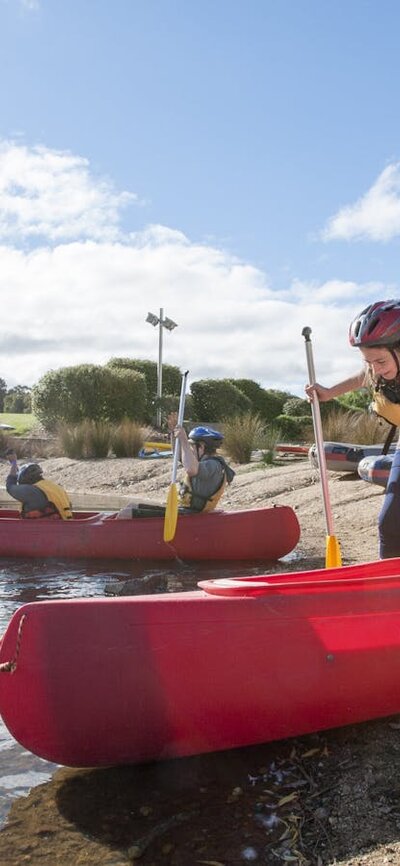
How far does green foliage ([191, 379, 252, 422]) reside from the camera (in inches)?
853

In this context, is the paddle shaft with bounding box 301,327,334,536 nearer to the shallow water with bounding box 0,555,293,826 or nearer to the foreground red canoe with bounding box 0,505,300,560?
the shallow water with bounding box 0,555,293,826

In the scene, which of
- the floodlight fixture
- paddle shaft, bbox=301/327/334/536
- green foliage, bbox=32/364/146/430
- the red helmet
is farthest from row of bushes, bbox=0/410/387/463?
the red helmet

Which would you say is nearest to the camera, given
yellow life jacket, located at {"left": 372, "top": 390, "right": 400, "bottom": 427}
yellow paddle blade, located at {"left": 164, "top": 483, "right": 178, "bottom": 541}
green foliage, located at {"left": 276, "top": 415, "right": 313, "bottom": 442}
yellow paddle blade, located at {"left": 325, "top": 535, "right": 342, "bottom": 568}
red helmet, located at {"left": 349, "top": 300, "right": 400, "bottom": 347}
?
red helmet, located at {"left": 349, "top": 300, "right": 400, "bottom": 347}

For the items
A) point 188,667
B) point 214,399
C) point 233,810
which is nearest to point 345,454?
point 188,667

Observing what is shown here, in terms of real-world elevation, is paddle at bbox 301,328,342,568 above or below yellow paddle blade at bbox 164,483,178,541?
above

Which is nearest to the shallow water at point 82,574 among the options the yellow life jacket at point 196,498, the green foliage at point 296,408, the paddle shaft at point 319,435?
the yellow life jacket at point 196,498

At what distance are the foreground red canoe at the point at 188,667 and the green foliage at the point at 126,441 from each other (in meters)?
13.4

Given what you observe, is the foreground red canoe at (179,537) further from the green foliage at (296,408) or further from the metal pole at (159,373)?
the green foliage at (296,408)

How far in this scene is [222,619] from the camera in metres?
3.05

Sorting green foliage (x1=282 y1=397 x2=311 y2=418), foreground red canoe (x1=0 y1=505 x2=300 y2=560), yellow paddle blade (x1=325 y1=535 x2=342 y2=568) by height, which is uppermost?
green foliage (x1=282 y1=397 x2=311 y2=418)

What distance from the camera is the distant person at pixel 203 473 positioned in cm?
800

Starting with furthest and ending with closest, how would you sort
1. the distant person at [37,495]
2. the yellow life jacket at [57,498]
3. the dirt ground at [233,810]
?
the yellow life jacket at [57,498] → the distant person at [37,495] → the dirt ground at [233,810]

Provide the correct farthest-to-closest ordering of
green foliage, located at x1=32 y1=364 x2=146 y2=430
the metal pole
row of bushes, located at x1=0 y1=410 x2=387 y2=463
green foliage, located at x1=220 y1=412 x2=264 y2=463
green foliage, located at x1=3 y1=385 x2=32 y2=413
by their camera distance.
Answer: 1. green foliage, located at x1=3 y1=385 x2=32 y2=413
2. the metal pole
3. green foliage, located at x1=32 y1=364 x2=146 y2=430
4. green foliage, located at x1=220 y1=412 x2=264 y2=463
5. row of bushes, located at x1=0 y1=410 x2=387 y2=463

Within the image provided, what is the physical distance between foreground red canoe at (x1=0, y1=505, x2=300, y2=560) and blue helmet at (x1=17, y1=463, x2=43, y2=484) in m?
0.48
